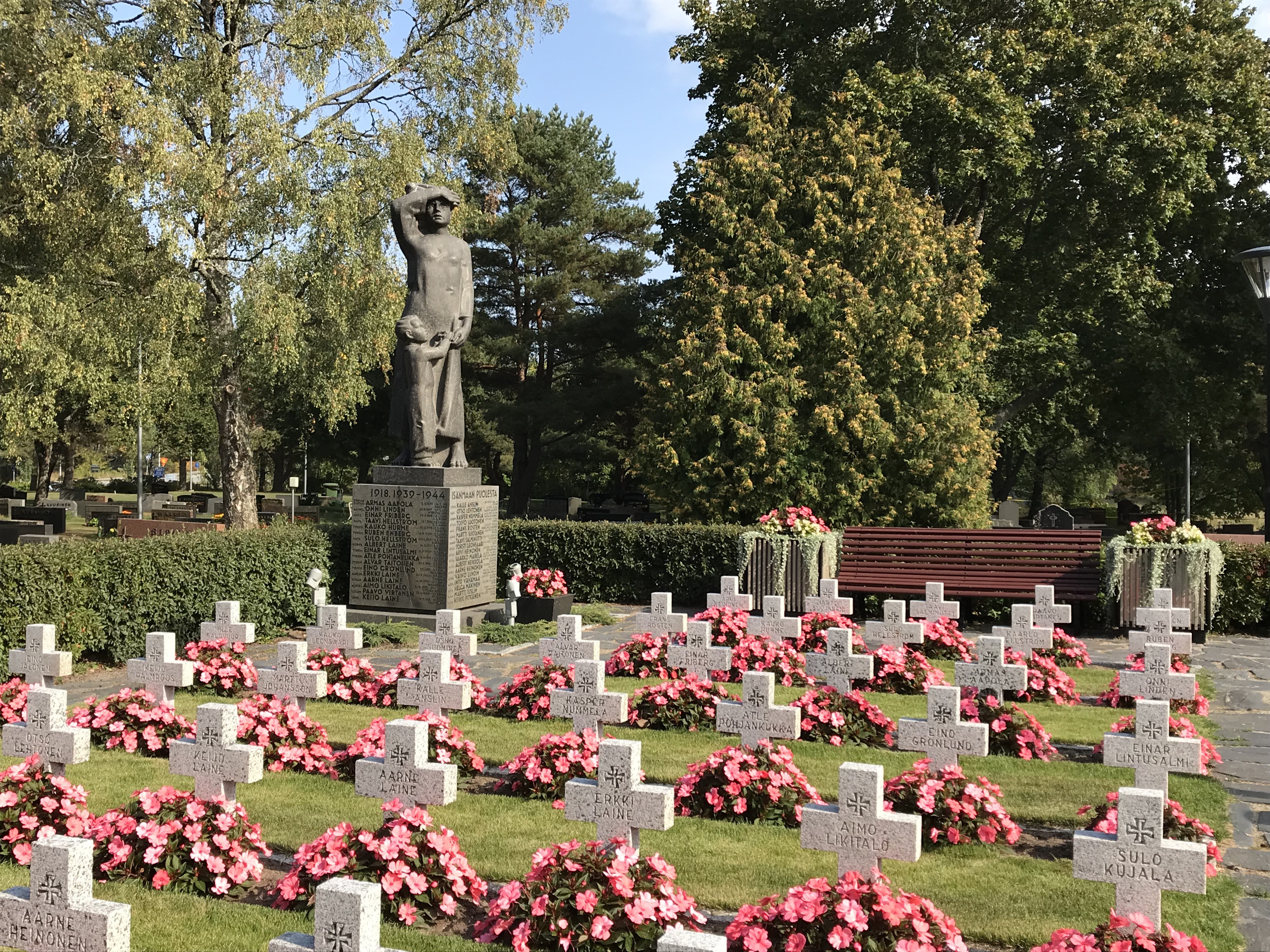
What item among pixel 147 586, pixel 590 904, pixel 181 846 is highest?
pixel 147 586

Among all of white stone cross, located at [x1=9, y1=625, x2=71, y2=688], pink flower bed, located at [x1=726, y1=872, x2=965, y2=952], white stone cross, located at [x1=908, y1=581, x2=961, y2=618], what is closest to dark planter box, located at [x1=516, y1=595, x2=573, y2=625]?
white stone cross, located at [x1=908, y1=581, x2=961, y2=618]

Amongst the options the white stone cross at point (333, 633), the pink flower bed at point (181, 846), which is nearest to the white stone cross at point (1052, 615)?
the white stone cross at point (333, 633)

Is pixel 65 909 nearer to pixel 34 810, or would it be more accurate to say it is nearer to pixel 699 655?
pixel 34 810

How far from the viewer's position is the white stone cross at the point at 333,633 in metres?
9.21

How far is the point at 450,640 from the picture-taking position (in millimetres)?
9016

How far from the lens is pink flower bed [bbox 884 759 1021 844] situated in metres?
5.83

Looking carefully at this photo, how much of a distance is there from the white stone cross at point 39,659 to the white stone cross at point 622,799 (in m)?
4.35

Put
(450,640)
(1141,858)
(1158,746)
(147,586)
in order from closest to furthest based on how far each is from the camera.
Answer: (1141,858)
(1158,746)
(450,640)
(147,586)

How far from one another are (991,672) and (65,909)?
257 inches

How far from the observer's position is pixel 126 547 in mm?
11203

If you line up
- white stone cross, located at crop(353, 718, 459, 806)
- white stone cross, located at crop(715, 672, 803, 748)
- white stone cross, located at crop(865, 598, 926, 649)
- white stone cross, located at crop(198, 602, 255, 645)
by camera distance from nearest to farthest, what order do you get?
white stone cross, located at crop(353, 718, 459, 806) → white stone cross, located at crop(715, 672, 803, 748) → white stone cross, located at crop(198, 602, 255, 645) → white stone cross, located at crop(865, 598, 926, 649)

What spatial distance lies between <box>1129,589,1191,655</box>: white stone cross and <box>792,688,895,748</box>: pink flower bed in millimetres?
3304

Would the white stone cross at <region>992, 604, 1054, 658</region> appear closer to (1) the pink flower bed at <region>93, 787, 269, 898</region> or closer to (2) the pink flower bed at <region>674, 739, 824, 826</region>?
(2) the pink flower bed at <region>674, 739, 824, 826</region>

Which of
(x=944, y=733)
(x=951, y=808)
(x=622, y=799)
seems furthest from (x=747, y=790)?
(x=622, y=799)
